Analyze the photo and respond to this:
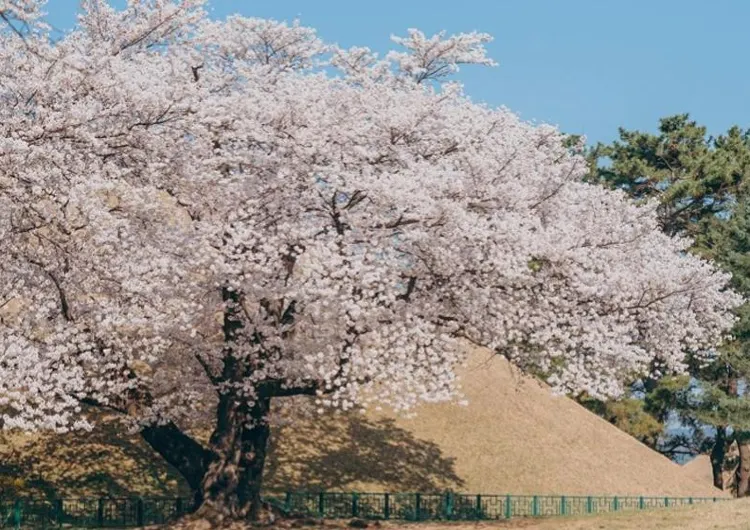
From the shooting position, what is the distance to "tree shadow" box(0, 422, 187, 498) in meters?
34.2

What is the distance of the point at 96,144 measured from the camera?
21.0 m

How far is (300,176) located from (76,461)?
54.7 ft

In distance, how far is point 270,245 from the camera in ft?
81.8

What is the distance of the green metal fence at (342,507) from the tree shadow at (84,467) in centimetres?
123

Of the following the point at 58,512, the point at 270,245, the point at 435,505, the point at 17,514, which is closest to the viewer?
the point at 270,245

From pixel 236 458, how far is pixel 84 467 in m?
8.97

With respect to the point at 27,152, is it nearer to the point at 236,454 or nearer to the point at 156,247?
the point at 156,247

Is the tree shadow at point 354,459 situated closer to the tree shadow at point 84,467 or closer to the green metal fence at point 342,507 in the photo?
the green metal fence at point 342,507

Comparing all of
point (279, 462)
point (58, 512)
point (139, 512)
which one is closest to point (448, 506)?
point (279, 462)

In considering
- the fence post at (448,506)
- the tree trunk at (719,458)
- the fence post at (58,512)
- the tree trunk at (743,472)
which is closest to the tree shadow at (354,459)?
the fence post at (448,506)

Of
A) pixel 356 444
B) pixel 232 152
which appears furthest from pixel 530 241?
pixel 356 444

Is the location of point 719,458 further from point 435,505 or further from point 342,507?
point 342,507

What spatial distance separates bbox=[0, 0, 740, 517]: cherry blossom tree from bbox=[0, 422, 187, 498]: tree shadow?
5357 millimetres

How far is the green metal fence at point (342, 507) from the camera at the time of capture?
31.4 m
